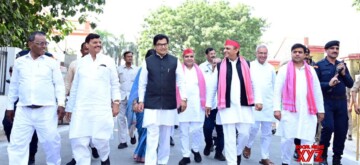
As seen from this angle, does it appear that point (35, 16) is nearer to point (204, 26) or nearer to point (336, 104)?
point (336, 104)

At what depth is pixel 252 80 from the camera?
22.8 feet

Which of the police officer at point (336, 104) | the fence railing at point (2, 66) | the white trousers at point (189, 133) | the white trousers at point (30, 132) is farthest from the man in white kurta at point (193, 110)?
the fence railing at point (2, 66)

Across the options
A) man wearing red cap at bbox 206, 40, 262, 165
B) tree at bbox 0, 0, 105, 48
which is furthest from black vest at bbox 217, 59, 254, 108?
tree at bbox 0, 0, 105, 48

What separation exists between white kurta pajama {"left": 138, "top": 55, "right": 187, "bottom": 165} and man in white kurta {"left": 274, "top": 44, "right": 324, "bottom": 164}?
143 centimetres

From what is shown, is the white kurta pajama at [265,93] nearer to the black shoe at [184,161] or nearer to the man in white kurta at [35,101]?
the black shoe at [184,161]

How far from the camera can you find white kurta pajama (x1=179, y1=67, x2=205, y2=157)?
7926 millimetres

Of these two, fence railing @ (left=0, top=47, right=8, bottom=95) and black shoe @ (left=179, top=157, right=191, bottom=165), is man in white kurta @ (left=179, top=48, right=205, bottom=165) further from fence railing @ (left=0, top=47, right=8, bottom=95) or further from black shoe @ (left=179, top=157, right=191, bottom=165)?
fence railing @ (left=0, top=47, right=8, bottom=95)

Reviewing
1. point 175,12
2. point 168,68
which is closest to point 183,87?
A: point 168,68

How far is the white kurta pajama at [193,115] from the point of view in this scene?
793 centimetres

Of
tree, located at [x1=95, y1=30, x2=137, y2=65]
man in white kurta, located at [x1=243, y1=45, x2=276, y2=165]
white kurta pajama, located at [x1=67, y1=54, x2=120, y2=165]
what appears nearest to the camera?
white kurta pajama, located at [x1=67, y1=54, x2=120, y2=165]

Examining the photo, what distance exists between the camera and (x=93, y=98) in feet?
19.5

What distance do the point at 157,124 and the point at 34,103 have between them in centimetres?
172

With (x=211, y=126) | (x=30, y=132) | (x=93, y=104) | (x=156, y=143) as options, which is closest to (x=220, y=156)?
(x=211, y=126)

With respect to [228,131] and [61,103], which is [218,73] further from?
[61,103]
